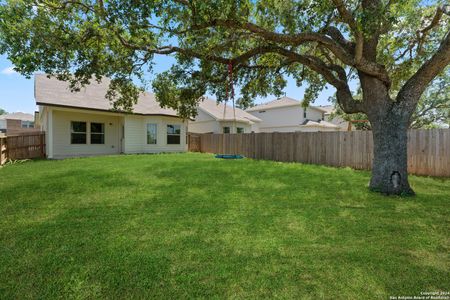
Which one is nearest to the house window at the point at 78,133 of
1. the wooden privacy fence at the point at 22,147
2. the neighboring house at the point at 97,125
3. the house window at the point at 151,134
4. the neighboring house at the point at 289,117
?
the neighboring house at the point at 97,125

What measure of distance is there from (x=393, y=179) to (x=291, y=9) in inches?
194

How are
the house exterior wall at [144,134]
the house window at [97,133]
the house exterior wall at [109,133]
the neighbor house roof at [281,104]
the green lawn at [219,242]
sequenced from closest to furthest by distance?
the green lawn at [219,242]
the house exterior wall at [109,133]
the house window at [97,133]
the house exterior wall at [144,134]
the neighbor house roof at [281,104]

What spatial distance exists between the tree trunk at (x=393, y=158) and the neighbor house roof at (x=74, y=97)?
10327 mm

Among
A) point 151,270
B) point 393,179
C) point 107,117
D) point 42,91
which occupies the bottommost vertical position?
point 151,270

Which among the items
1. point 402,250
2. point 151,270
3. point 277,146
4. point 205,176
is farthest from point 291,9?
point 277,146

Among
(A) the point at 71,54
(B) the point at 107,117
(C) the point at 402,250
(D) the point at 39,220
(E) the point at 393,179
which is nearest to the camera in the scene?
(C) the point at 402,250

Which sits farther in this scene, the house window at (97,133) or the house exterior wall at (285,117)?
the house exterior wall at (285,117)

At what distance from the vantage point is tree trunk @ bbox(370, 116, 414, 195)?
596 cm

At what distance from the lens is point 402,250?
3.16 m

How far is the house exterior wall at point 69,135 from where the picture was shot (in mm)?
14211

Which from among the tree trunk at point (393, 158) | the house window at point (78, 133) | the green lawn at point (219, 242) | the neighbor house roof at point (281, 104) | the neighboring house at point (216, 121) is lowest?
the green lawn at point (219, 242)

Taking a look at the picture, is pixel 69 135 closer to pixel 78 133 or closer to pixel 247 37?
pixel 78 133

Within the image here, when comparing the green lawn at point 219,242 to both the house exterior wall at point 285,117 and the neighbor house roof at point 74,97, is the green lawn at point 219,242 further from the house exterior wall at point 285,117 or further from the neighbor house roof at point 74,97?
the house exterior wall at point 285,117

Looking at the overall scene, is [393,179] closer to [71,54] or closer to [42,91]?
[71,54]
